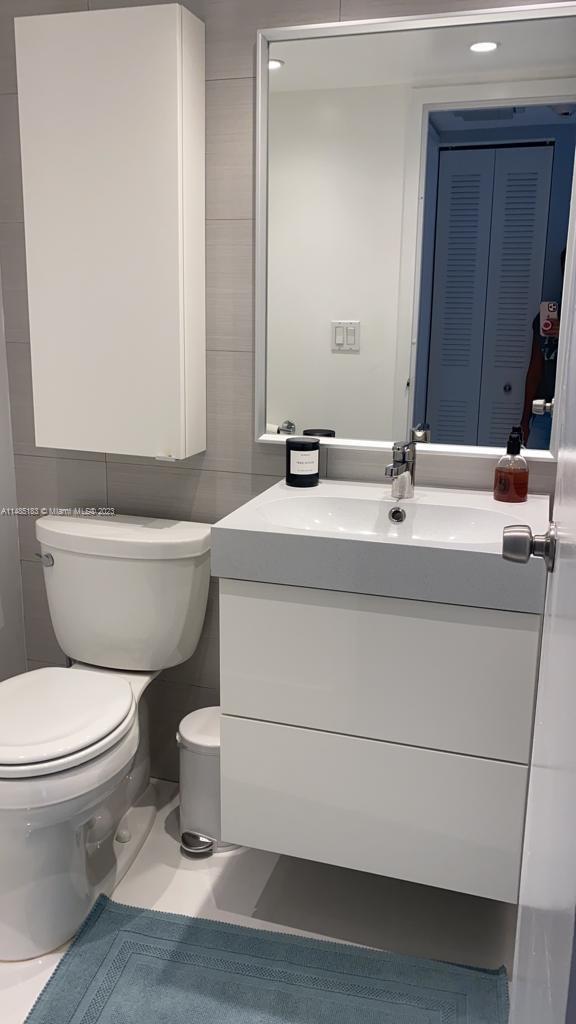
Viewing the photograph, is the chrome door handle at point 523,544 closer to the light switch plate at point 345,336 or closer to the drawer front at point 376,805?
the drawer front at point 376,805

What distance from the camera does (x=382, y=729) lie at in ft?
5.19

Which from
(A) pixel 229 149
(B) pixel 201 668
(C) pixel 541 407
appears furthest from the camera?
(B) pixel 201 668

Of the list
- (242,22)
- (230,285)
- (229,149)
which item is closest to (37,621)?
(230,285)

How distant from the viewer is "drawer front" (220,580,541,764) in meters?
1.49

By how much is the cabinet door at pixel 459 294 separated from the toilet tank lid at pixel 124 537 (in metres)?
0.59

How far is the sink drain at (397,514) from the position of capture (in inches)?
70.9

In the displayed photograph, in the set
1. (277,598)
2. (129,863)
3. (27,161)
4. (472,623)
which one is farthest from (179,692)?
(27,161)

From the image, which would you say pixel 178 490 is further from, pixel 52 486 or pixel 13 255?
pixel 13 255

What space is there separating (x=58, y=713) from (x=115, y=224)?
→ 1.02 metres

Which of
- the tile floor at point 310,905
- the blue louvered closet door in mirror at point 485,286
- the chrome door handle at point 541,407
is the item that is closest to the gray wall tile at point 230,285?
the blue louvered closet door in mirror at point 485,286

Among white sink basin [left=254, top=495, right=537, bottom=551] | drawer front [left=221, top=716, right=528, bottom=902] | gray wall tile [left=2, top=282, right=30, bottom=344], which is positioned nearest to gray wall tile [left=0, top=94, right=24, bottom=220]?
gray wall tile [left=2, top=282, right=30, bottom=344]

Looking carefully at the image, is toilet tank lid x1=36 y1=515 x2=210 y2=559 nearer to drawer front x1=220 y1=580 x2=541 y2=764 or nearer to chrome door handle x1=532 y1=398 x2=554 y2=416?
drawer front x1=220 y1=580 x2=541 y2=764

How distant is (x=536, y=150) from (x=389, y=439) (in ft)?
2.13

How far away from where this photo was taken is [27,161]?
1887mm
